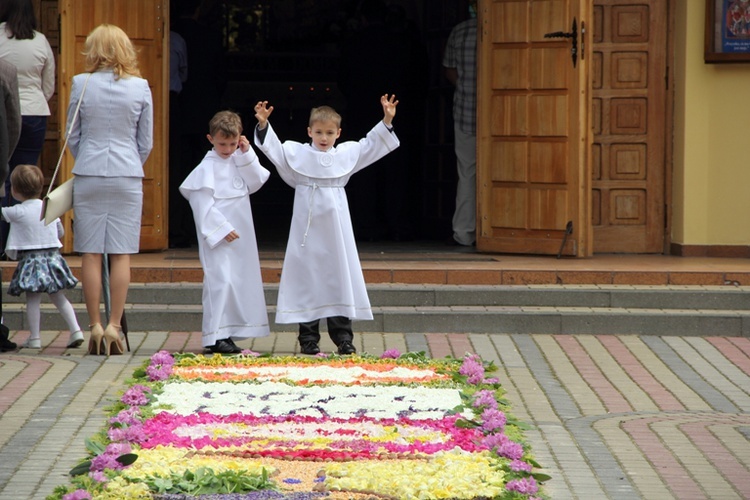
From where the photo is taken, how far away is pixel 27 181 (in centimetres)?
934

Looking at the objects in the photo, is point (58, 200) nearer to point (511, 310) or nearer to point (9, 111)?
point (9, 111)

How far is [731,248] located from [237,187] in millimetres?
5217

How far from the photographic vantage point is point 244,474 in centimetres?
566

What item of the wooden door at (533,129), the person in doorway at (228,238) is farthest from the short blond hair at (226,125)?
the wooden door at (533,129)

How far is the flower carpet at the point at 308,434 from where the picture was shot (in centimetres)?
556

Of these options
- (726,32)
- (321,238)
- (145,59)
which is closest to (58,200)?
(321,238)

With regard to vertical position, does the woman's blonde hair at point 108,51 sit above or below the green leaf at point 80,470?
above

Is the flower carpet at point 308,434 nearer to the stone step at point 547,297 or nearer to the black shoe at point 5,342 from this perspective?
the black shoe at point 5,342

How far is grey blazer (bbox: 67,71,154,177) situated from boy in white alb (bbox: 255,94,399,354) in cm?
86

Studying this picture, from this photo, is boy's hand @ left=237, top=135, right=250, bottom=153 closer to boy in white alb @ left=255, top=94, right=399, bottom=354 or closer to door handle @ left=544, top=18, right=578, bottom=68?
boy in white alb @ left=255, top=94, right=399, bottom=354

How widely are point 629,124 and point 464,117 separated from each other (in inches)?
60.8

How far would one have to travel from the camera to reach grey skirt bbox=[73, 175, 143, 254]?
9.02m

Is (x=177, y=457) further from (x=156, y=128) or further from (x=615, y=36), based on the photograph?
(x=615, y=36)

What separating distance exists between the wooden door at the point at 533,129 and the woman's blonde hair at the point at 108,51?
4229 millimetres
